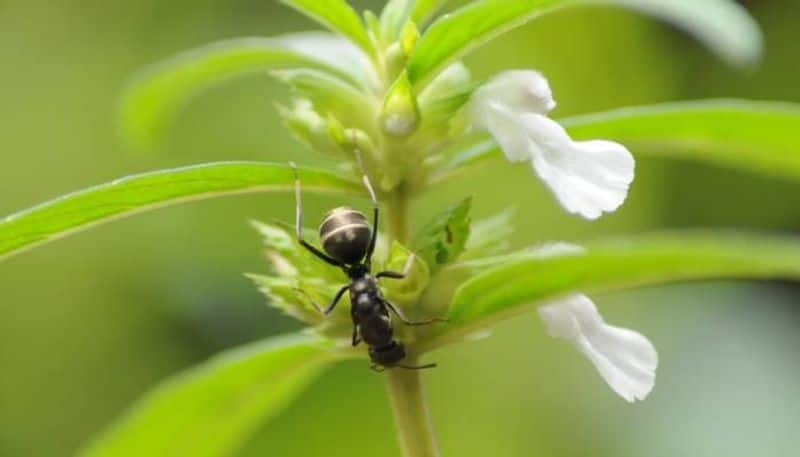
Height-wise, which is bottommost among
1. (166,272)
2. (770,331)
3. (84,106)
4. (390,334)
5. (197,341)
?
(390,334)

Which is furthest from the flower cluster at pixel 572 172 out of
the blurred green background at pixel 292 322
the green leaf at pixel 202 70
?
the blurred green background at pixel 292 322

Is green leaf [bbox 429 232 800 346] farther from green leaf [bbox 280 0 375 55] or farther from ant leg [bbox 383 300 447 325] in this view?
green leaf [bbox 280 0 375 55]

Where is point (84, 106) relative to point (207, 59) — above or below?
above

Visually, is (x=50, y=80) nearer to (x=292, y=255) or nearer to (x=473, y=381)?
(x=473, y=381)

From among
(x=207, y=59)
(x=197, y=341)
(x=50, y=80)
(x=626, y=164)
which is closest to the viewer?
(x=626, y=164)

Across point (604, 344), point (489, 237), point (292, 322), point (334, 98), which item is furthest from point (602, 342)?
point (292, 322)

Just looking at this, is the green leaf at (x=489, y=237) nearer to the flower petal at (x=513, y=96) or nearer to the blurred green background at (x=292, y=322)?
the flower petal at (x=513, y=96)

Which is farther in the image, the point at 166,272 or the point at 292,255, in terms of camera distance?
the point at 166,272

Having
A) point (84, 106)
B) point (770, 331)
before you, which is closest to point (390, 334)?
point (770, 331)
